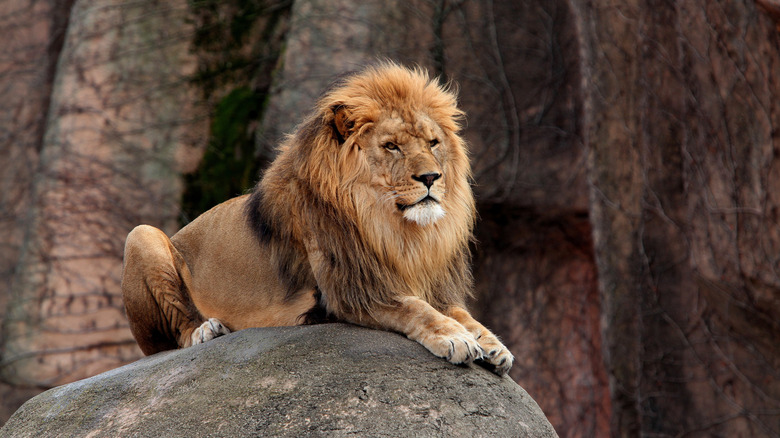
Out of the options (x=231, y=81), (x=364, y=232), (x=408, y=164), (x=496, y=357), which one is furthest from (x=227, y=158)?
(x=496, y=357)

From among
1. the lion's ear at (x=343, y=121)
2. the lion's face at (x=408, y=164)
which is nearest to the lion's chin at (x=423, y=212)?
the lion's face at (x=408, y=164)

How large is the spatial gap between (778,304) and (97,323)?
4946 mm

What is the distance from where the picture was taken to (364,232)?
361cm

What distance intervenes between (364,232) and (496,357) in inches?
28.7

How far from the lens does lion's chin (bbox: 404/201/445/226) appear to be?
3514mm

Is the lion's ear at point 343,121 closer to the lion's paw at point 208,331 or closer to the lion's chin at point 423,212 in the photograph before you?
the lion's chin at point 423,212

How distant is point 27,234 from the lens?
6.86 meters

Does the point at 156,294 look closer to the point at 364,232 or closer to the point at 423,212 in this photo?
the point at 364,232

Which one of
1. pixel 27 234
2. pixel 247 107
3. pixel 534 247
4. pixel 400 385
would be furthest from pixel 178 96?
pixel 400 385

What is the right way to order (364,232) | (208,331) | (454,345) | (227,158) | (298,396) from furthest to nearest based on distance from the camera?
1. (227,158)
2. (208,331)
3. (364,232)
4. (454,345)
5. (298,396)

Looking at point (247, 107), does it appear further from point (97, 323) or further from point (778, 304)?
point (778, 304)

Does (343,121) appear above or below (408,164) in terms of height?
above

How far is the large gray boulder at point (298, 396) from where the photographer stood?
309cm

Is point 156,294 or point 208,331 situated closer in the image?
point 208,331
